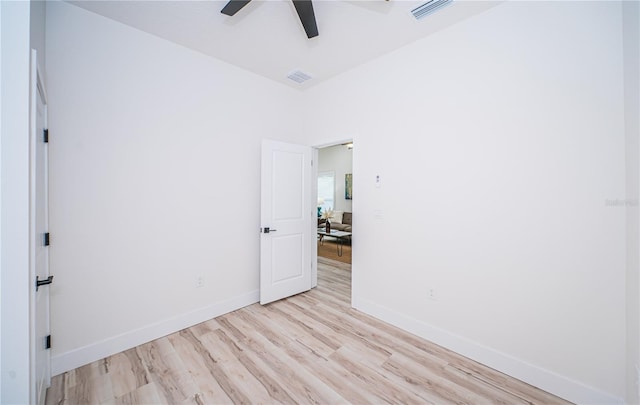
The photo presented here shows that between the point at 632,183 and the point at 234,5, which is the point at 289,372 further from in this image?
the point at 234,5

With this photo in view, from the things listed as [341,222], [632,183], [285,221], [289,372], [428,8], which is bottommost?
[289,372]

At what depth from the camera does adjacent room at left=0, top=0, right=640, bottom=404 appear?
1566mm

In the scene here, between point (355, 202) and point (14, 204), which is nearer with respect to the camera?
point (14, 204)

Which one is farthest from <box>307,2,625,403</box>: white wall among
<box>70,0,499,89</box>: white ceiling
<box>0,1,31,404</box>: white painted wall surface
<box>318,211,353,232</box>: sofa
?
<box>318,211,353,232</box>: sofa

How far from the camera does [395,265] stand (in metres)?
2.66

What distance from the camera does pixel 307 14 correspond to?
1796mm

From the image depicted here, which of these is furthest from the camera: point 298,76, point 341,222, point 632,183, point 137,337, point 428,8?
point 341,222

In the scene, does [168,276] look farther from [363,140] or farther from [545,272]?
[545,272]

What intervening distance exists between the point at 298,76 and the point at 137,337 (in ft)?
10.9

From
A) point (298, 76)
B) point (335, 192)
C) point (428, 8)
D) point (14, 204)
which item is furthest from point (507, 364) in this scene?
point (335, 192)

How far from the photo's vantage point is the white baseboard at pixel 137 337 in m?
1.94

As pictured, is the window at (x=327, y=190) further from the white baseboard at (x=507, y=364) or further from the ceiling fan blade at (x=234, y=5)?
the ceiling fan blade at (x=234, y=5)

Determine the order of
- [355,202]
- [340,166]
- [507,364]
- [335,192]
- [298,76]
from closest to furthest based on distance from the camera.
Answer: [507,364] < [355,202] < [298,76] < [340,166] < [335,192]

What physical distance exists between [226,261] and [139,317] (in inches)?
36.2
